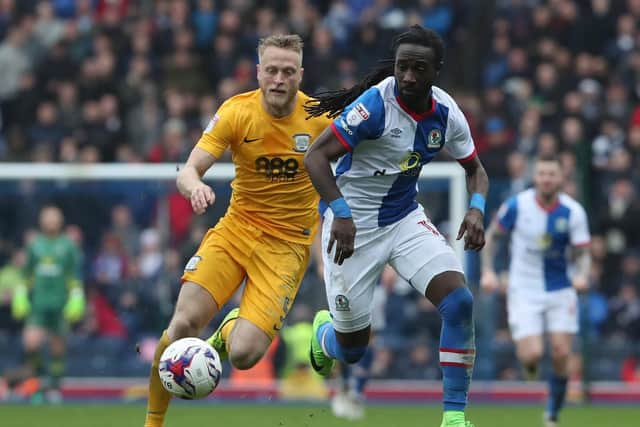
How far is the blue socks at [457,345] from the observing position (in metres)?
8.01

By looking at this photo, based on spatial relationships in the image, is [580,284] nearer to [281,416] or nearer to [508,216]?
[508,216]

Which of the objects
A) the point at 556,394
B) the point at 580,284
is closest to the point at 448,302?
the point at 580,284

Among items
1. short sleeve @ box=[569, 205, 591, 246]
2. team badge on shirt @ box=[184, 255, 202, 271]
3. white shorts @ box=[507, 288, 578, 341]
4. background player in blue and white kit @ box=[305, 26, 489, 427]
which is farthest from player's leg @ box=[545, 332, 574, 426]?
team badge on shirt @ box=[184, 255, 202, 271]

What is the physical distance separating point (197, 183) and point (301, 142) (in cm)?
107

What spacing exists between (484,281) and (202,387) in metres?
3.81

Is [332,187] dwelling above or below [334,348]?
above

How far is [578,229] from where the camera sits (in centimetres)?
1191

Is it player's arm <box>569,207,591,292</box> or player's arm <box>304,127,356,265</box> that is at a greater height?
player's arm <box>304,127,356,265</box>

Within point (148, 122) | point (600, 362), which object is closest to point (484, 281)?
point (600, 362)

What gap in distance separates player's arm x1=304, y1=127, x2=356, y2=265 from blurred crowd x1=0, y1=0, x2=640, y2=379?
6992 millimetres

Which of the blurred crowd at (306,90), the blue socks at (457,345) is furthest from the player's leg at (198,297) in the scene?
the blurred crowd at (306,90)

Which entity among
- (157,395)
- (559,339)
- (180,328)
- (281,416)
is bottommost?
(281,416)

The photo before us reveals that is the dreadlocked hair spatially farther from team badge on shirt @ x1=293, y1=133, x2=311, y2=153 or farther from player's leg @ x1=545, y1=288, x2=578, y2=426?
player's leg @ x1=545, y1=288, x2=578, y2=426

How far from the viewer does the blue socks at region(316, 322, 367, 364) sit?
355 inches
